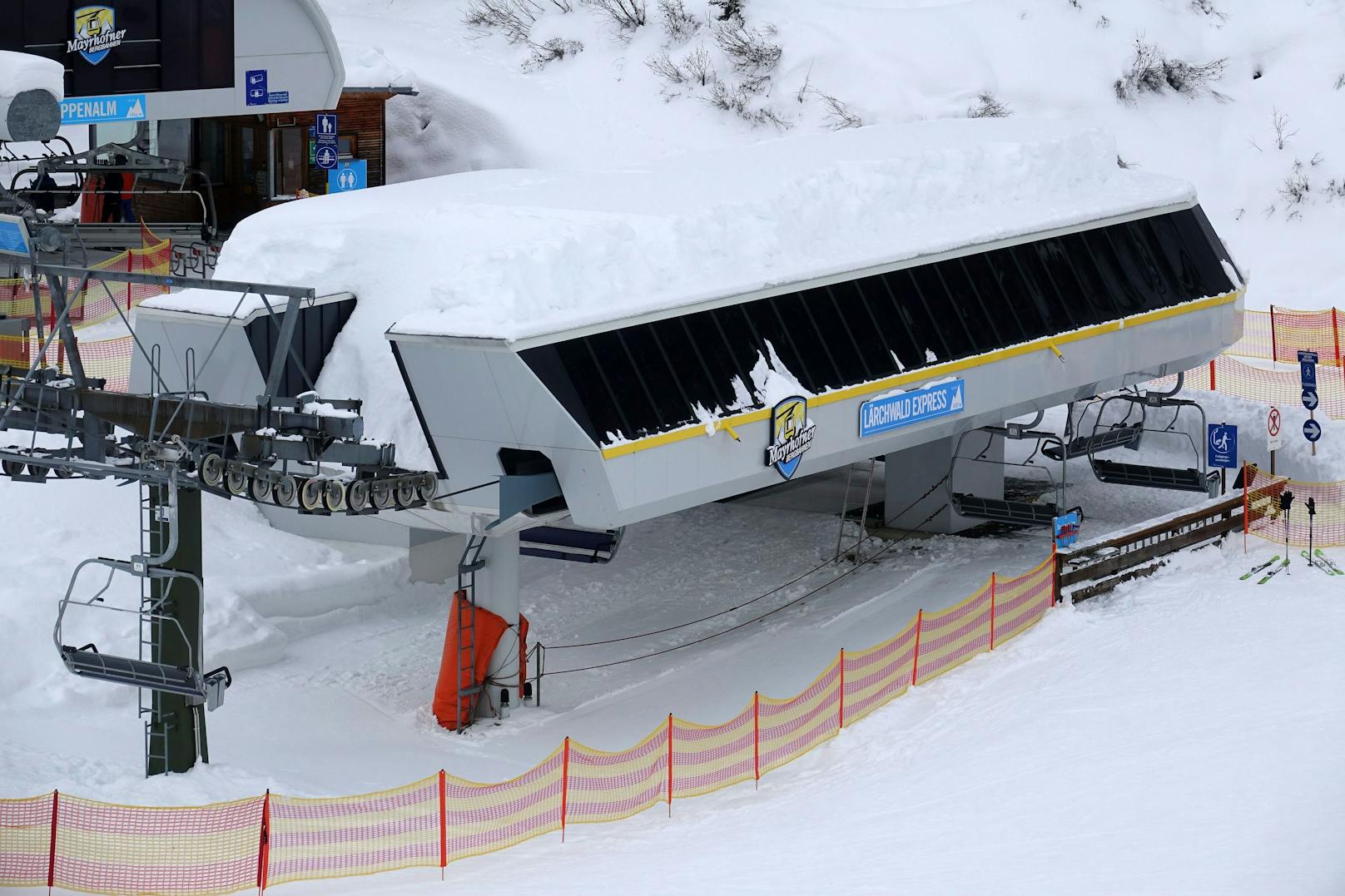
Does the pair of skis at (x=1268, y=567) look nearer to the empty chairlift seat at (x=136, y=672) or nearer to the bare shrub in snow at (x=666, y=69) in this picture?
the empty chairlift seat at (x=136, y=672)

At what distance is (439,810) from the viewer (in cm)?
1700

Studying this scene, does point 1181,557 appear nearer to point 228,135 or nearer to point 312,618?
point 312,618

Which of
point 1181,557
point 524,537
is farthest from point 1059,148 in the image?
point 524,537

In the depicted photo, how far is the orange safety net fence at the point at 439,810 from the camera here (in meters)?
14.9

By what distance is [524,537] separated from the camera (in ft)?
74.4

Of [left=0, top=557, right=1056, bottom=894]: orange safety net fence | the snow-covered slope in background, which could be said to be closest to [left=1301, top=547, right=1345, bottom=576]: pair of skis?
[left=0, top=557, right=1056, bottom=894]: orange safety net fence

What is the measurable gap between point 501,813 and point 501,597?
4745 mm

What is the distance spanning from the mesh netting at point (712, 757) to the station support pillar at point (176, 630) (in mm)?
5013

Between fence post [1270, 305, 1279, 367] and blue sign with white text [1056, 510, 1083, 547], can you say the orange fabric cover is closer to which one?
blue sign with white text [1056, 510, 1083, 547]

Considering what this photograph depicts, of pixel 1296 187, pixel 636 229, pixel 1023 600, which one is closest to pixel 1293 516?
pixel 1023 600

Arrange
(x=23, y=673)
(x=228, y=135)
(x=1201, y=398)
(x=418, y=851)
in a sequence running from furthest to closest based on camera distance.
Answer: (x=228, y=135)
(x=1201, y=398)
(x=23, y=673)
(x=418, y=851)

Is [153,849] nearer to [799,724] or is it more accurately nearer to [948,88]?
[799,724]

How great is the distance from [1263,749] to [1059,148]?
1189cm

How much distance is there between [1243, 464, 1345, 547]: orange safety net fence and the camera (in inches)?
971
